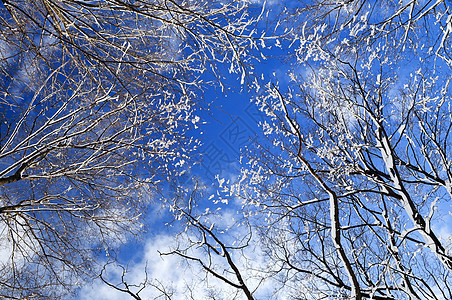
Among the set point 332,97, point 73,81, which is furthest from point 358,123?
point 73,81

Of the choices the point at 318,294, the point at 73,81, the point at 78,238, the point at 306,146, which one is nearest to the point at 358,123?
the point at 306,146

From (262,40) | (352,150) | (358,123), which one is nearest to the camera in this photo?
(262,40)

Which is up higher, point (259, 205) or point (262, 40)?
point (259, 205)

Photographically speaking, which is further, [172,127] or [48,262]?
[48,262]

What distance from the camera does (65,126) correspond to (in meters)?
4.52

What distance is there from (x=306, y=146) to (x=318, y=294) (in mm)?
2948

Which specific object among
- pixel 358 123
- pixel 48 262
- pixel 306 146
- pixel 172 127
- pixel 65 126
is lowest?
pixel 48 262

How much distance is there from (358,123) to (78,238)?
19.6 feet

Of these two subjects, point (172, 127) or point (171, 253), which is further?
point (172, 127)

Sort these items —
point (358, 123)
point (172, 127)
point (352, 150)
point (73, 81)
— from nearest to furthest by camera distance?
point (73, 81), point (172, 127), point (352, 150), point (358, 123)

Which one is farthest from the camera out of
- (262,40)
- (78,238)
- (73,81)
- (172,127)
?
(78,238)

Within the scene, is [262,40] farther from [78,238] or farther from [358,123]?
[78,238]

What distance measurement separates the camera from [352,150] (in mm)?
5719

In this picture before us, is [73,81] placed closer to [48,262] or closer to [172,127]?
[172,127]
